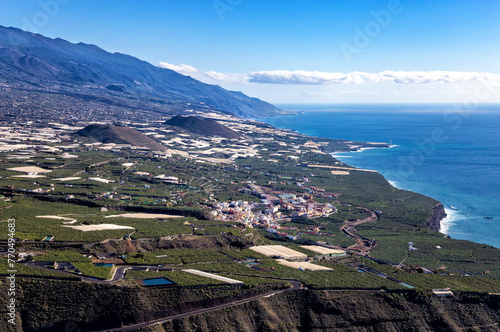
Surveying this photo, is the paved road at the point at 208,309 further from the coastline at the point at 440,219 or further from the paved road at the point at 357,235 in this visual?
the coastline at the point at 440,219

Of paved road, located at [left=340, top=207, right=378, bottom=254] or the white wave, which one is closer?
paved road, located at [left=340, top=207, right=378, bottom=254]

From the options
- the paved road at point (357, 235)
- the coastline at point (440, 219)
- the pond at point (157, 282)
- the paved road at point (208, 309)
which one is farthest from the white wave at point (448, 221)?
the pond at point (157, 282)

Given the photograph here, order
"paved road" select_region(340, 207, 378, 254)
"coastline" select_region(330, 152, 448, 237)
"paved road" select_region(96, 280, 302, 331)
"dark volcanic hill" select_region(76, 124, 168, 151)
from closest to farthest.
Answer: "paved road" select_region(96, 280, 302, 331), "paved road" select_region(340, 207, 378, 254), "coastline" select_region(330, 152, 448, 237), "dark volcanic hill" select_region(76, 124, 168, 151)

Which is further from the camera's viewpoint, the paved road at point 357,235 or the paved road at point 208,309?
the paved road at point 357,235

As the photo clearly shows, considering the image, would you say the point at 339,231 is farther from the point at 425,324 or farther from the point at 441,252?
the point at 425,324

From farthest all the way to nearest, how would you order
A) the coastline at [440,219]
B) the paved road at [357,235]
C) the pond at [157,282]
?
1. the coastline at [440,219]
2. the paved road at [357,235]
3. the pond at [157,282]

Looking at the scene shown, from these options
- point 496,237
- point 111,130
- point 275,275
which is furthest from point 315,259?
point 111,130

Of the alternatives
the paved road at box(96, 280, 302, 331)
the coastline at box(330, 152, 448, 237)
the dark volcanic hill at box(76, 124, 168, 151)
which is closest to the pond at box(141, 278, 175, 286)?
the paved road at box(96, 280, 302, 331)

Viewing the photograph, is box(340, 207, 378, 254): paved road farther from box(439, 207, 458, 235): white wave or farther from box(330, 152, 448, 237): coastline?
box(439, 207, 458, 235): white wave
